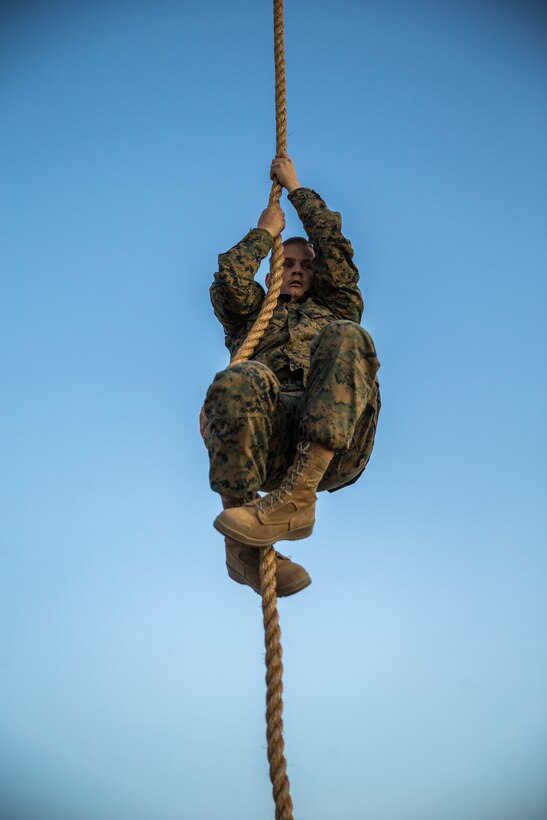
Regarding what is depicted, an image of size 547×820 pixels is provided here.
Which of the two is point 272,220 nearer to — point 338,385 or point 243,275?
point 243,275

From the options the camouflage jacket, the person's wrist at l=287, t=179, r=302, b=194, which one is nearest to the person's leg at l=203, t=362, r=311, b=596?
the camouflage jacket

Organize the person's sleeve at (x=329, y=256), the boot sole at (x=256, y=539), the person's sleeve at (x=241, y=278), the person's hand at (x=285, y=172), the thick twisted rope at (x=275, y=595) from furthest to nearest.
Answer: the person's hand at (x=285, y=172)
the person's sleeve at (x=329, y=256)
the person's sleeve at (x=241, y=278)
the boot sole at (x=256, y=539)
the thick twisted rope at (x=275, y=595)

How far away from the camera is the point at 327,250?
14.5 ft

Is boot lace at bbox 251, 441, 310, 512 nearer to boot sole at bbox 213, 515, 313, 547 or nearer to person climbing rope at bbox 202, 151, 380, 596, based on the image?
person climbing rope at bbox 202, 151, 380, 596

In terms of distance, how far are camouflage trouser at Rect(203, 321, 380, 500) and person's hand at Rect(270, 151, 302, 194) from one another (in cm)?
116

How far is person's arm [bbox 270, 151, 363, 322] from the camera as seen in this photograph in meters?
4.44

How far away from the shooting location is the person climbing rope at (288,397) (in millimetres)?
3656

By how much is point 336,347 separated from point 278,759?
164 cm

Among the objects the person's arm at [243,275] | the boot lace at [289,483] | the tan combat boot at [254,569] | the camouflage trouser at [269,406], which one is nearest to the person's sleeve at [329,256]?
the person's arm at [243,275]

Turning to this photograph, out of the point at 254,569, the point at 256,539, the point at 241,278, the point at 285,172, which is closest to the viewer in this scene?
A: the point at 256,539

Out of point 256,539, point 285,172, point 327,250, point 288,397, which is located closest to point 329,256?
point 327,250

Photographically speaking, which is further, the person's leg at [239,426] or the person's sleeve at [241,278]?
the person's sleeve at [241,278]

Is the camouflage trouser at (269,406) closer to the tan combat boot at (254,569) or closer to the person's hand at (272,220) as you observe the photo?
the tan combat boot at (254,569)

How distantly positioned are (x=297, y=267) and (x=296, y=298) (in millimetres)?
173
